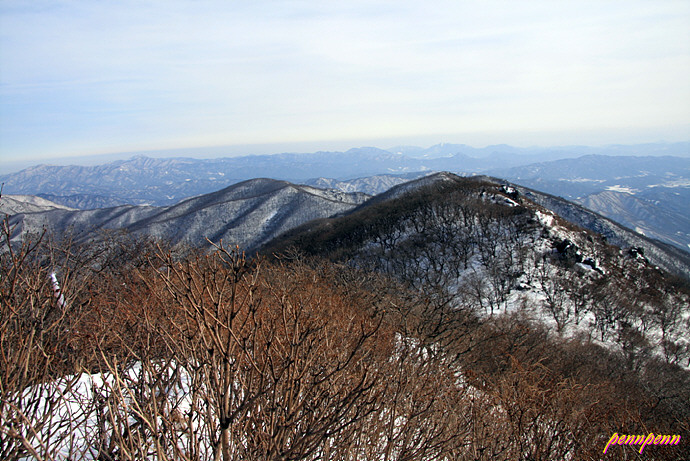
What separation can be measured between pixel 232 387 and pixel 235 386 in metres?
3.96

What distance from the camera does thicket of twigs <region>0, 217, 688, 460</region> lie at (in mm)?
3547

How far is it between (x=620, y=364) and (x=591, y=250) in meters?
33.9

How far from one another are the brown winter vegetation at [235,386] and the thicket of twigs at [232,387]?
55mm

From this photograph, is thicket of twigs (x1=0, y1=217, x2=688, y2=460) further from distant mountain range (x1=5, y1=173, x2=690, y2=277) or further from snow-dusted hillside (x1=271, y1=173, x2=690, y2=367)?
distant mountain range (x1=5, y1=173, x2=690, y2=277)

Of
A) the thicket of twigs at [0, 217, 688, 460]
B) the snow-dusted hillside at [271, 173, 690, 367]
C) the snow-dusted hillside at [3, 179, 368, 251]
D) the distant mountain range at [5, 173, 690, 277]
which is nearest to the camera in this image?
the thicket of twigs at [0, 217, 688, 460]

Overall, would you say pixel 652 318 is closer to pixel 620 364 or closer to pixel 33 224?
pixel 620 364

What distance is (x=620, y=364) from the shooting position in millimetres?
34906

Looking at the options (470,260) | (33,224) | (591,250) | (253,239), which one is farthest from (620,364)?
(33,224)

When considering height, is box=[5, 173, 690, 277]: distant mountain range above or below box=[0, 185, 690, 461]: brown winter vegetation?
below

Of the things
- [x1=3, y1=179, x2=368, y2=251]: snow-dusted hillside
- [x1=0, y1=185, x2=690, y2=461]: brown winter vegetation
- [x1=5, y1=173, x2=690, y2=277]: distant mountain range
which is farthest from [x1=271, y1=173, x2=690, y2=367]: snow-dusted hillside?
[x1=3, y1=179, x2=368, y2=251]: snow-dusted hillside

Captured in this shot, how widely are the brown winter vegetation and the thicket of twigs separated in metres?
0.05

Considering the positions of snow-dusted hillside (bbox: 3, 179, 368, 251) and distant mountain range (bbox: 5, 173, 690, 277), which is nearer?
distant mountain range (bbox: 5, 173, 690, 277)

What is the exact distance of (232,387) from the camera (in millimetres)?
3355

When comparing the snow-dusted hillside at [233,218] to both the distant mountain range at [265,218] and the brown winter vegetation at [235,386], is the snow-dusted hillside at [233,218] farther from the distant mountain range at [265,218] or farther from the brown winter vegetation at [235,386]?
the brown winter vegetation at [235,386]
